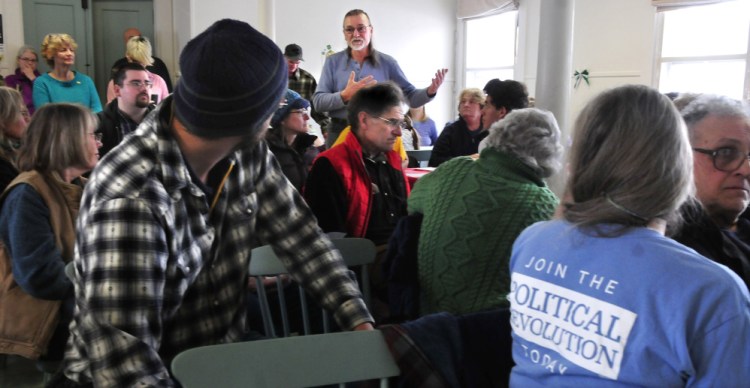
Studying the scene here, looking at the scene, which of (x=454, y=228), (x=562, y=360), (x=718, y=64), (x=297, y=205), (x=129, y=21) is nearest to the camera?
(x=562, y=360)

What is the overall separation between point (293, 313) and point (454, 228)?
0.85 m

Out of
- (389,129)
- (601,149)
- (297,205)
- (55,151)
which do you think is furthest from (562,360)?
(55,151)

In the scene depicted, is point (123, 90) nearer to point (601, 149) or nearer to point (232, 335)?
point (232, 335)

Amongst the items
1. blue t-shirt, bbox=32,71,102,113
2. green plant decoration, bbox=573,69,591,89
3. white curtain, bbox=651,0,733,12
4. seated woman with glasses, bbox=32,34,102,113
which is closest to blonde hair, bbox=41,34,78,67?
seated woman with glasses, bbox=32,34,102,113

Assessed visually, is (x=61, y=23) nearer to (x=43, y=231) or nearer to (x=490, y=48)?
(x=490, y=48)

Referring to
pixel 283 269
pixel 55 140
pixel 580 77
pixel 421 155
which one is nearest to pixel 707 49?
pixel 580 77

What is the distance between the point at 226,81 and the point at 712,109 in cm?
129

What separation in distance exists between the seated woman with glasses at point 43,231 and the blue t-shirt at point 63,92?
343 centimetres

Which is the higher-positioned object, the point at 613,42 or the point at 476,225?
the point at 613,42

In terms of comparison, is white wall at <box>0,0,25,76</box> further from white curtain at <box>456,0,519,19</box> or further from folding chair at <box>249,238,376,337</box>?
folding chair at <box>249,238,376,337</box>

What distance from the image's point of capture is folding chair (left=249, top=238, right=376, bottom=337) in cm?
184

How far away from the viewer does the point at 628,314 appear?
1.03m

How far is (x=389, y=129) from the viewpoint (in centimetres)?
289

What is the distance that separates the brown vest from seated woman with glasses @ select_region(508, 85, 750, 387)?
180 cm
